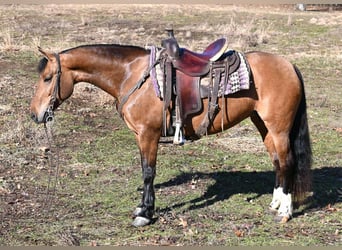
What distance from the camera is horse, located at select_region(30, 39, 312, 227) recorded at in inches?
213

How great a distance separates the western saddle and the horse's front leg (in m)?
0.18

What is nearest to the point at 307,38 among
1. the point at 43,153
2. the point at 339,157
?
the point at 339,157

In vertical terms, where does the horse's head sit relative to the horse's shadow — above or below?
above

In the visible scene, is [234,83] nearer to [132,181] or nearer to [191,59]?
[191,59]

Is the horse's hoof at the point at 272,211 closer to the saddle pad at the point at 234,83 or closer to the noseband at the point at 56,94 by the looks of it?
the saddle pad at the point at 234,83

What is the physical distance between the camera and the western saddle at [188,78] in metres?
5.42

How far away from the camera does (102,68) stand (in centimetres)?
547

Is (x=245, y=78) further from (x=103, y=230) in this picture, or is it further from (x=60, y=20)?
(x=60, y=20)

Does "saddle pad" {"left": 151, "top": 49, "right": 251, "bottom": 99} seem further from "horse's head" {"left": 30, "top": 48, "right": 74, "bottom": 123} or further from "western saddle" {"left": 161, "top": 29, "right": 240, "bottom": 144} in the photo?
"horse's head" {"left": 30, "top": 48, "right": 74, "bottom": 123}

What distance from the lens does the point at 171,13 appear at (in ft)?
81.3

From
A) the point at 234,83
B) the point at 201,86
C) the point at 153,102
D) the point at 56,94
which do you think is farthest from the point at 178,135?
the point at 56,94

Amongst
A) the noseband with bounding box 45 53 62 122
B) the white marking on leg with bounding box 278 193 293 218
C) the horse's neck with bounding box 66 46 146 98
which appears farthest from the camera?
the white marking on leg with bounding box 278 193 293 218

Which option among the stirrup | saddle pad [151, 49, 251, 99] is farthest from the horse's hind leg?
the stirrup

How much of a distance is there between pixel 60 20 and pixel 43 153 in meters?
14.5
